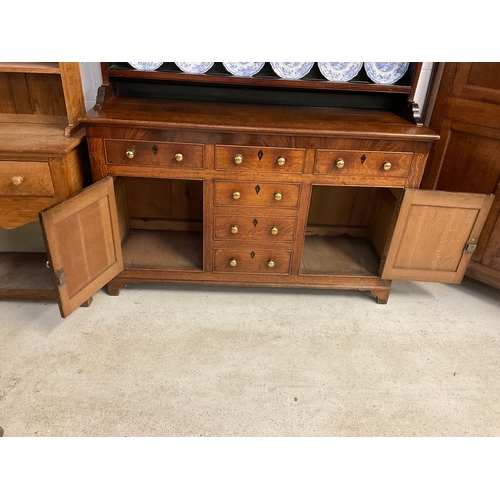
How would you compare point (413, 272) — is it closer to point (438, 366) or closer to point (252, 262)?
point (438, 366)

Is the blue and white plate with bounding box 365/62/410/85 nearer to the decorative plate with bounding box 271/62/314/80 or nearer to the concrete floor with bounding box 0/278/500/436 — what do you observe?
the decorative plate with bounding box 271/62/314/80

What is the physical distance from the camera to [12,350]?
6.01 ft

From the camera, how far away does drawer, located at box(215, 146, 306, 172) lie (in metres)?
1.85

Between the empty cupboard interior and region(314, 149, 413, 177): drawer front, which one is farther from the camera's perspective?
the empty cupboard interior

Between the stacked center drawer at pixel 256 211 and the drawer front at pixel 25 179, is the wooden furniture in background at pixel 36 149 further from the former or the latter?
the stacked center drawer at pixel 256 211

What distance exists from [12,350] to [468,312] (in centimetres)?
235

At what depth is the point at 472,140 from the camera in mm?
2111

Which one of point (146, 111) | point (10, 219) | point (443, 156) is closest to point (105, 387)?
point (10, 219)

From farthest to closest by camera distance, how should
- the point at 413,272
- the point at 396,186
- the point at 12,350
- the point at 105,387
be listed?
the point at 413,272, the point at 396,186, the point at 12,350, the point at 105,387

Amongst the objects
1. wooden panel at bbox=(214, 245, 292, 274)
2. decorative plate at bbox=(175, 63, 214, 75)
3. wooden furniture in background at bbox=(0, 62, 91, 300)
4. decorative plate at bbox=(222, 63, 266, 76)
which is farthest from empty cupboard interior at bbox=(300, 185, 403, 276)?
wooden furniture in background at bbox=(0, 62, 91, 300)

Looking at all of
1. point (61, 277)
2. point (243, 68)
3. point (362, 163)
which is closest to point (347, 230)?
point (362, 163)

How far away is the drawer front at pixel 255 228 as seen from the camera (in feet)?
6.68

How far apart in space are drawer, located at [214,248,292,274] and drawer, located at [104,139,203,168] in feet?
1.67

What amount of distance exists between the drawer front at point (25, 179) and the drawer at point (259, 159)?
0.77 metres
